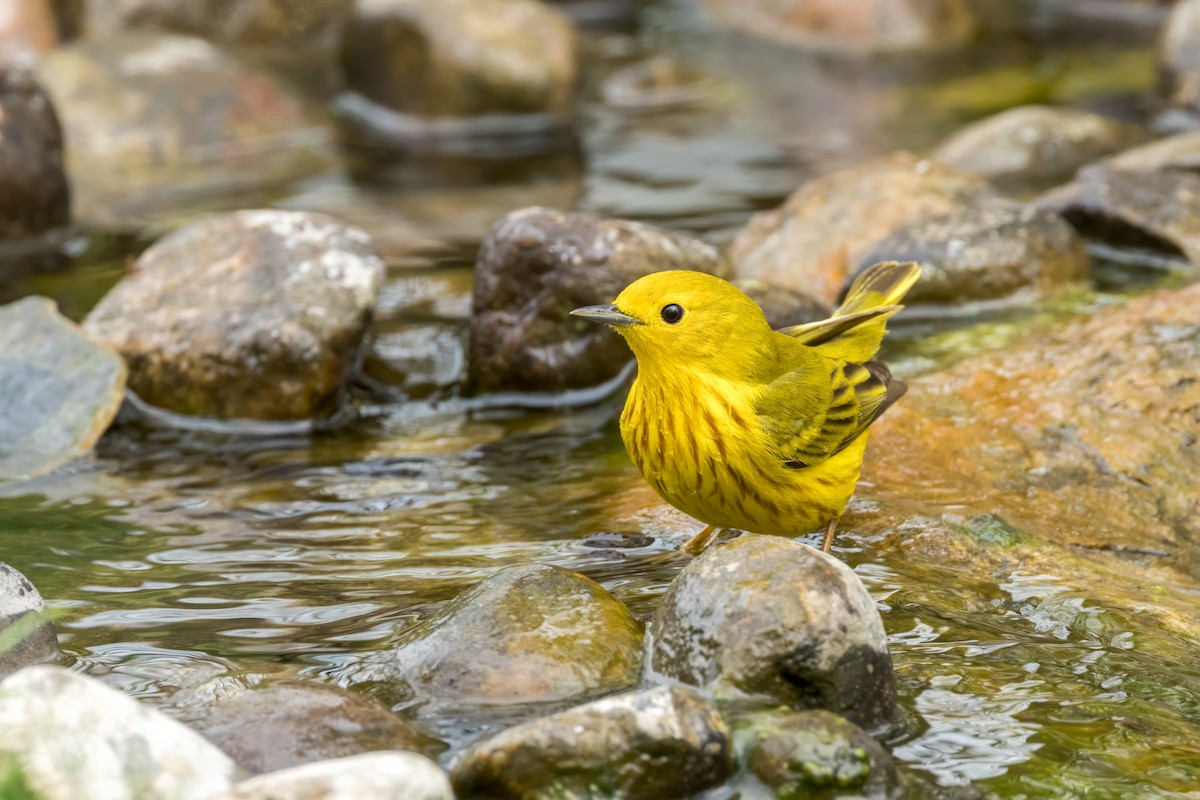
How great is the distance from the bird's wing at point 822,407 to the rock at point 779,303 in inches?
52.9

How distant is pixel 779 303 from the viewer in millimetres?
6355

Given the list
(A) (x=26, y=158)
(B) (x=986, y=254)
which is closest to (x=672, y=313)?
(B) (x=986, y=254)

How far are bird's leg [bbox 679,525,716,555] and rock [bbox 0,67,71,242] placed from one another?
206 inches

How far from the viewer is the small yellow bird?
4176mm

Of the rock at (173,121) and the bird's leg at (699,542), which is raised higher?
the rock at (173,121)

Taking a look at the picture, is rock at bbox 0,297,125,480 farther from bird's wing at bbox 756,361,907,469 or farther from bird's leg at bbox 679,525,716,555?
bird's wing at bbox 756,361,907,469

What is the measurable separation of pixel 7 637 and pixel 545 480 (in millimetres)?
2342

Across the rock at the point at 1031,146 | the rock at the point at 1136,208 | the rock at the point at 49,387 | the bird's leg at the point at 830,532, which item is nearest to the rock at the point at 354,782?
the bird's leg at the point at 830,532

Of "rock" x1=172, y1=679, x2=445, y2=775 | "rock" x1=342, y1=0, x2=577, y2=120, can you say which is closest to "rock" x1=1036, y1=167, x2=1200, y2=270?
"rock" x1=342, y1=0, x2=577, y2=120

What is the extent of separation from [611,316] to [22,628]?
1.83 meters

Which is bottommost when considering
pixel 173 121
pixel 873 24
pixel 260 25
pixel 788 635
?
pixel 788 635

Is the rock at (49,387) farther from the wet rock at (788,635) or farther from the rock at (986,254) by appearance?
the rock at (986,254)

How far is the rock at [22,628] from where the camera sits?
3.75 metres

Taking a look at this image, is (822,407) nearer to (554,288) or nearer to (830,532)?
(830,532)
